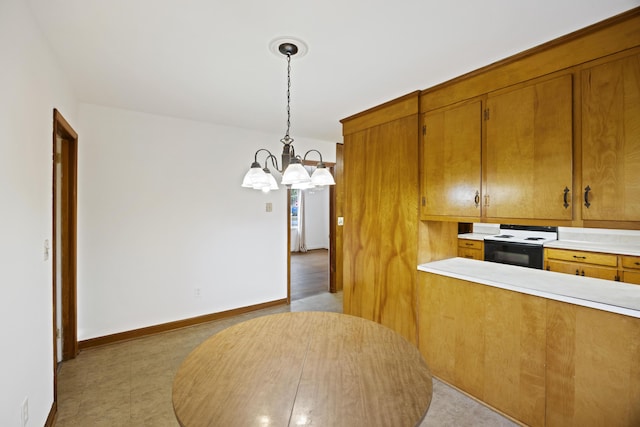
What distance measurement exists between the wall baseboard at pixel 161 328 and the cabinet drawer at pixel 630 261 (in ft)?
13.2

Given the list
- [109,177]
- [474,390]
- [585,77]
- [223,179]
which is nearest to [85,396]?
[109,177]

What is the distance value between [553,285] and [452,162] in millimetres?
1084

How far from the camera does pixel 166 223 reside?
334cm

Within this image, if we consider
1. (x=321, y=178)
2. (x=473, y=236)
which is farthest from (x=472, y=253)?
(x=321, y=178)

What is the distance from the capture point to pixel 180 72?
222 cm

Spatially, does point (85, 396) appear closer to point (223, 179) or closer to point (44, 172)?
point (44, 172)

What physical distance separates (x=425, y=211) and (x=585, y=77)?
4.23ft

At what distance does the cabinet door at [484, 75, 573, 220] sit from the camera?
1.78 m

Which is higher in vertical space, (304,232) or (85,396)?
(304,232)

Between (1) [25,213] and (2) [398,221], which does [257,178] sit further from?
(2) [398,221]

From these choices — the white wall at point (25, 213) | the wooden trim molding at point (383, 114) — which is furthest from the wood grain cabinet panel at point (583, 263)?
the white wall at point (25, 213)

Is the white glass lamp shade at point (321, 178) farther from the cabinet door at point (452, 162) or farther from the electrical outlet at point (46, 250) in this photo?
the electrical outlet at point (46, 250)

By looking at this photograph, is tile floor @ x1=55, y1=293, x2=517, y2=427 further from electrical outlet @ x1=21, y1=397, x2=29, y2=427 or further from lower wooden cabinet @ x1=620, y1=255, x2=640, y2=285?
lower wooden cabinet @ x1=620, y1=255, x2=640, y2=285

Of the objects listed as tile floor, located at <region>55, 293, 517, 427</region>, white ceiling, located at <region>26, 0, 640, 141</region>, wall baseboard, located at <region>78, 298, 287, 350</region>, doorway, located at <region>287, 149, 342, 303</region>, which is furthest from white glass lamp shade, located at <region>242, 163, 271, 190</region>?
wall baseboard, located at <region>78, 298, 287, 350</region>
